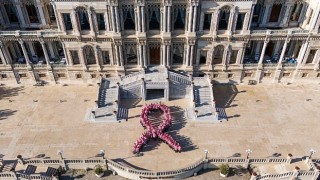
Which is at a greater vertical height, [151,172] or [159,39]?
[159,39]

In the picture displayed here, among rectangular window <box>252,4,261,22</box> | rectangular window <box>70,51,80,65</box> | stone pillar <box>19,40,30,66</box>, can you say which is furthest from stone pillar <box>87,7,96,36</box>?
rectangular window <box>252,4,261,22</box>

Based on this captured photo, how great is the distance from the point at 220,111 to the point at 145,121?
10.7m

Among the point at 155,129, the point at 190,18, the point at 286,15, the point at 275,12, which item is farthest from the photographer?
the point at 275,12

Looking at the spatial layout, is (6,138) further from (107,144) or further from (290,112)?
(290,112)

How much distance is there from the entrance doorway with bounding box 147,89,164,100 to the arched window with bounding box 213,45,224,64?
30.8 feet

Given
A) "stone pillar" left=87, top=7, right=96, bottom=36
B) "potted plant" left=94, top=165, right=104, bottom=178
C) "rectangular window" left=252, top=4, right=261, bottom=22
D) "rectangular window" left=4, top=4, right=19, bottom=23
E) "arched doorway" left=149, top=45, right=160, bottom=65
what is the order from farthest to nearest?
1. "rectangular window" left=252, top=4, right=261, bottom=22
2. "rectangular window" left=4, top=4, right=19, bottom=23
3. "arched doorway" left=149, top=45, right=160, bottom=65
4. "stone pillar" left=87, top=7, right=96, bottom=36
5. "potted plant" left=94, top=165, right=104, bottom=178

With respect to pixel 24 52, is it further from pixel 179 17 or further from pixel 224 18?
pixel 224 18

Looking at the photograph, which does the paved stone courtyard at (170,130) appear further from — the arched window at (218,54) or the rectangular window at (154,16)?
the rectangular window at (154,16)

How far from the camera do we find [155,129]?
128ft

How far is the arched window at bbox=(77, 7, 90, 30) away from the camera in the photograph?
134 ft

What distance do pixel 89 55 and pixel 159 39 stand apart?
35.7 feet

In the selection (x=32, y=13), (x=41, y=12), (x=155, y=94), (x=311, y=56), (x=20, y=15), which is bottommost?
(x=155, y=94)

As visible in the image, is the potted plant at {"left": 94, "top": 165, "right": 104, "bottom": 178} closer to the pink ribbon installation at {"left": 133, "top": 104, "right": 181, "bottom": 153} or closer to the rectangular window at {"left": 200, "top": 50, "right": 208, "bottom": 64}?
the pink ribbon installation at {"left": 133, "top": 104, "right": 181, "bottom": 153}

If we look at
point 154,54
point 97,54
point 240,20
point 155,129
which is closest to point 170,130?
point 155,129
